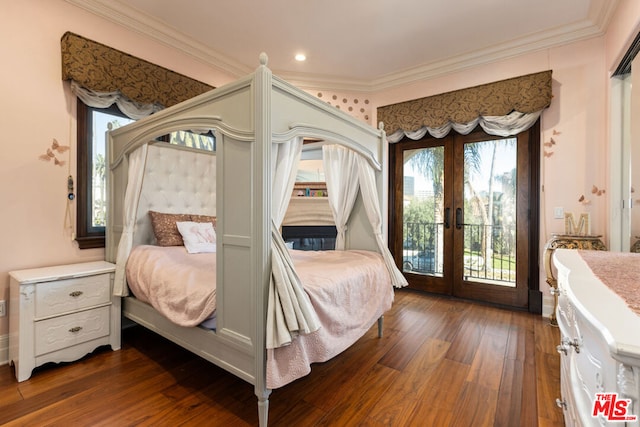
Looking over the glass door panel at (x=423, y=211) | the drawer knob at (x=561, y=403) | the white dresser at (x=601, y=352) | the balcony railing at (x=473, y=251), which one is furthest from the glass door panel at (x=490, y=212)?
the white dresser at (x=601, y=352)

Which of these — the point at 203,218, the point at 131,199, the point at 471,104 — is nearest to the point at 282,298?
the point at 131,199

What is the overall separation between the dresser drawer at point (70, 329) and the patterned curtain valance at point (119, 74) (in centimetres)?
195

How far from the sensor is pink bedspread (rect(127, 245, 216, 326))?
6.04ft

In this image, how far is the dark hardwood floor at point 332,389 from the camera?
167 cm

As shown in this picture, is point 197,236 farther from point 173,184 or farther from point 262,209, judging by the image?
point 262,209

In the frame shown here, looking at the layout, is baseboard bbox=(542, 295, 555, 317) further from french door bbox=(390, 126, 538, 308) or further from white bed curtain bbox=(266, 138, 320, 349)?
white bed curtain bbox=(266, 138, 320, 349)

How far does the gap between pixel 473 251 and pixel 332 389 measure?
9.02ft

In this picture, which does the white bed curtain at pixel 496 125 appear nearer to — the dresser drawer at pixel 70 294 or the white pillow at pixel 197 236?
the white pillow at pixel 197 236

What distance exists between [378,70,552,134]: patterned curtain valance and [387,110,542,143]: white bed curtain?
42 millimetres

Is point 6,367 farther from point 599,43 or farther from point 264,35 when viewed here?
point 599,43

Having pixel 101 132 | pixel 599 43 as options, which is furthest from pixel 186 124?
pixel 599 43

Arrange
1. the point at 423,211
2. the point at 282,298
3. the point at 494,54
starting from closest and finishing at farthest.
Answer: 1. the point at 282,298
2. the point at 494,54
3. the point at 423,211

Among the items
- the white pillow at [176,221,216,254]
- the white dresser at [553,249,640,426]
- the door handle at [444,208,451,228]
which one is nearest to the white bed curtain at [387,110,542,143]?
the door handle at [444,208,451,228]

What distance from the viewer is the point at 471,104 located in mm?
3576
